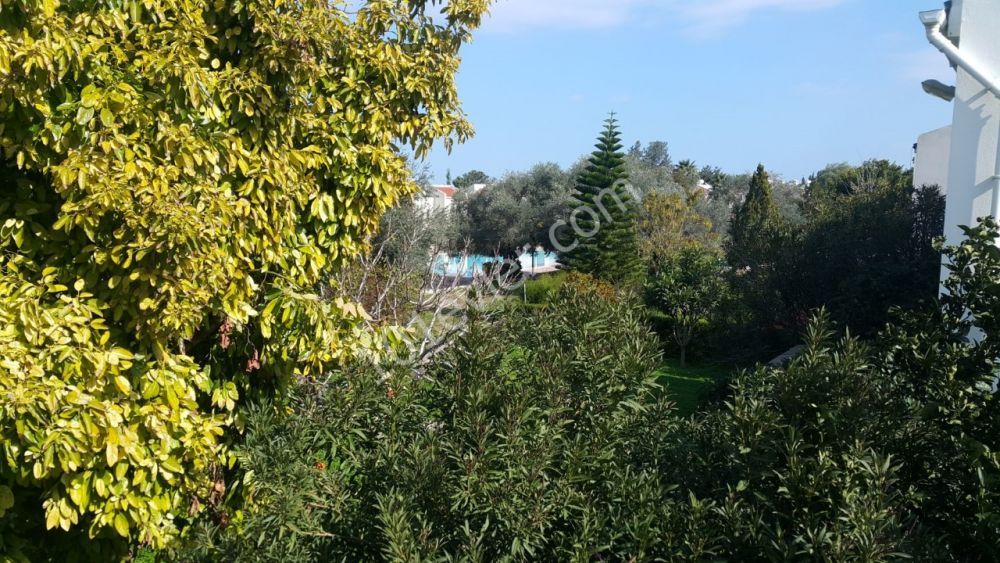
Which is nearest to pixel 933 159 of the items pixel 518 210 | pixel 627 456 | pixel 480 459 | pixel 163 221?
pixel 627 456

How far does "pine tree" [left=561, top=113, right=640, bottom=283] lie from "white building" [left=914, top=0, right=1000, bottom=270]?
57.7ft

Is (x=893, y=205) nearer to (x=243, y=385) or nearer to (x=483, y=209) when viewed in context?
(x=243, y=385)

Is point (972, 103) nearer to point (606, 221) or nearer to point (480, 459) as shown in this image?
point (480, 459)

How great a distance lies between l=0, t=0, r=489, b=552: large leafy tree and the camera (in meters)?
3.31

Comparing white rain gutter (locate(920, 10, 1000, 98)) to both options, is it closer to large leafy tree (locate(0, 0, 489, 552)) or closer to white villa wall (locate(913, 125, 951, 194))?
large leafy tree (locate(0, 0, 489, 552))

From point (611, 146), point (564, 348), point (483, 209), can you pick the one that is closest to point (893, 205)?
point (564, 348)

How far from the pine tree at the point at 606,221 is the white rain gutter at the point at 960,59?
17.9 meters

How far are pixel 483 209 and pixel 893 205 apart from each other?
22.3 metres

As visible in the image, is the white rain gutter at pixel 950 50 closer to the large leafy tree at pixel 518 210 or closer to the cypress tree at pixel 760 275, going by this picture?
the cypress tree at pixel 760 275

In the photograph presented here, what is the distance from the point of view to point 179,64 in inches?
144

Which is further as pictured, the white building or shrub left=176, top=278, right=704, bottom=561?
the white building

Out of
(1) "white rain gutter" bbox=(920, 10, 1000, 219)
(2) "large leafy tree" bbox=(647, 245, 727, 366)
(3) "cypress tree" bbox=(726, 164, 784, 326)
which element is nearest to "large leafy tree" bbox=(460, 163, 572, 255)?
(2) "large leafy tree" bbox=(647, 245, 727, 366)

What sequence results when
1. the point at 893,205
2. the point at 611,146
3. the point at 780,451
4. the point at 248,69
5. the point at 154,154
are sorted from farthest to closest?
the point at 611,146
the point at 893,205
the point at 248,69
the point at 154,154
the point at 780,451

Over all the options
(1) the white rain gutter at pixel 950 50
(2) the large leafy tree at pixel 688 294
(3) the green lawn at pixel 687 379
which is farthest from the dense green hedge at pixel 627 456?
(2) the large leafy tree at pixel 688 294
